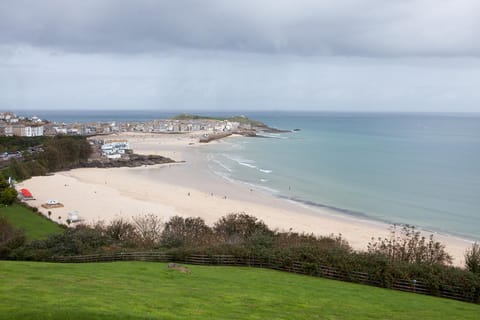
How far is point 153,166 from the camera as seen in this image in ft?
185

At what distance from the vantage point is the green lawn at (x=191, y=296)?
777 centimetres

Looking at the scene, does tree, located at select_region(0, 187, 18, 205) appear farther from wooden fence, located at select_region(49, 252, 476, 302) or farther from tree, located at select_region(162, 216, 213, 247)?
wooden fence, located at select_region(49, 252, 476, 302)

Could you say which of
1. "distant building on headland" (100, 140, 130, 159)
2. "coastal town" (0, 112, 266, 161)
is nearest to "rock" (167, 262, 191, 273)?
"distant building on headland" (100, 140, 130, 159)

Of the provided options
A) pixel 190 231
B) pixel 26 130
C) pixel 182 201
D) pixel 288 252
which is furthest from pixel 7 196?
pixel 26 130

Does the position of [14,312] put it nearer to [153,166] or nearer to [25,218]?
[25,218]

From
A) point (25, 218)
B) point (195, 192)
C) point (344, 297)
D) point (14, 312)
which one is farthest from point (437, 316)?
point (195, 192)

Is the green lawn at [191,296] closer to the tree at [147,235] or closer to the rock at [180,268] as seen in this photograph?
the rock at [180,268]

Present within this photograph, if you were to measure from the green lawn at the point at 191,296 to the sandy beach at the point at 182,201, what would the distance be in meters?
11.6

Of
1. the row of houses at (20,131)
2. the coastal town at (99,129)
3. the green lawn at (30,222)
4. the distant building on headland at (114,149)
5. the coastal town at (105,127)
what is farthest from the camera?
→ the coastal town at (105,127)

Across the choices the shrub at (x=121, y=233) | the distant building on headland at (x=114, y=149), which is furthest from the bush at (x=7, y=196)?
the distant building on headland at (x=114, y=149)

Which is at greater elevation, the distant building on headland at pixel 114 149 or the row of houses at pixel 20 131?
the row of houses at pixel 20 131

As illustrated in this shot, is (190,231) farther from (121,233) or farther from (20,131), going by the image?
(20,131)

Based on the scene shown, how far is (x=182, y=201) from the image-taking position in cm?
3419

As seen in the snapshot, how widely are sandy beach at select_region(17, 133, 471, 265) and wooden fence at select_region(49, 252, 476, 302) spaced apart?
381 inches
